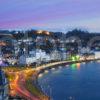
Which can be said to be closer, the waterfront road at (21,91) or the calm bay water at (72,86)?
the waterfront road at (21,91)

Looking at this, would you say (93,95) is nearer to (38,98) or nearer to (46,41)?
(38,98)

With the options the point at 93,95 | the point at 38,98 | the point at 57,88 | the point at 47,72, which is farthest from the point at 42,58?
the point at 38,98

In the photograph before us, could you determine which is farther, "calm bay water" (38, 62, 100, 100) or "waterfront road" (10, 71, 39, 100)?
"calm bay water" (38, 62, 100, 100)

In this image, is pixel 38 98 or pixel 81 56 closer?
pixel 38 98

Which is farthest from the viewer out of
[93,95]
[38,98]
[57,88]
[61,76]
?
[61,76]

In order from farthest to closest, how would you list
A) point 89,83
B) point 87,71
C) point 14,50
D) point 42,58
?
point 14,50
point 42,58
point 87,71
point 89,83

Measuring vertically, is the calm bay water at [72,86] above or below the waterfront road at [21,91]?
below

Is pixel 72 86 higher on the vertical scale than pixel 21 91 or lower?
lower

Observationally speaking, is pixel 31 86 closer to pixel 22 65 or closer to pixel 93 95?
pixel 93 95

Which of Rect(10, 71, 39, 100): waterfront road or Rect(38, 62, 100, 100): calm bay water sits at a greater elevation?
Rect(10, 71, 39, 100): waterfront road

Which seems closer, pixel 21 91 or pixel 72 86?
pixel 21 91
